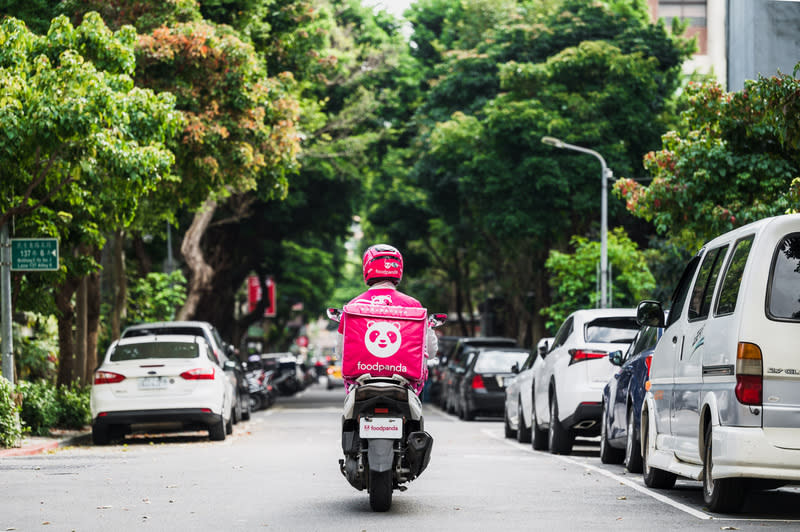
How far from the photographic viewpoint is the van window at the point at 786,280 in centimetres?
896

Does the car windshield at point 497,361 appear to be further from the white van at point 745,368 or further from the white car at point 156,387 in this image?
the white van at point 745,368

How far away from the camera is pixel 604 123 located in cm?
3759

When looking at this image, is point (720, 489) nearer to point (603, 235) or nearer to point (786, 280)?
point (786, 280)

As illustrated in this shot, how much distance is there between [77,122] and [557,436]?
7101mm

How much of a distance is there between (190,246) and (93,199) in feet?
51.6

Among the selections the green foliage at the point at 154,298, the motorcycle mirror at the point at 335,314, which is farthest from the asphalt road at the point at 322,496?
the green foliage at the point at 154,298

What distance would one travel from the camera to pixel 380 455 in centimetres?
959

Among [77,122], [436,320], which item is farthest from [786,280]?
[77,122]

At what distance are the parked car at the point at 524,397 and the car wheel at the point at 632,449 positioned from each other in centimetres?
430

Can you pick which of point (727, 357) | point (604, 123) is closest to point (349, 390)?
point (727, 357)

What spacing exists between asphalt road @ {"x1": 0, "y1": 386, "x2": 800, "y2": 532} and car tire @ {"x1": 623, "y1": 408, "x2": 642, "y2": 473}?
25 cm

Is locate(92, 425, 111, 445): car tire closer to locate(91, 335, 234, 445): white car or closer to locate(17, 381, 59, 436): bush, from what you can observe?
locate(91, 335, 234, 445): white car

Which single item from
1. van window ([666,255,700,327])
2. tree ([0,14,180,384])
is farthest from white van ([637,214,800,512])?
tree ([0,14,180,384])

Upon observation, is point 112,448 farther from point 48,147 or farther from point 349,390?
point 349,390
